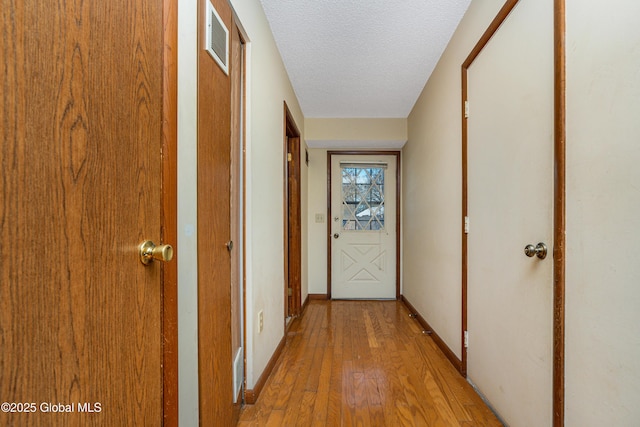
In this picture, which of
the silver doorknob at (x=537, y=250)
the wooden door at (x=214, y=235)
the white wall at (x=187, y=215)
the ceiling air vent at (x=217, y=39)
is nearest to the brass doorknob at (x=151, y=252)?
the white wall at (x=187, y=215)

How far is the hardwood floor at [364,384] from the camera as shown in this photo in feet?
5.06

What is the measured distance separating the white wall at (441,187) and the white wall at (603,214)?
2.54ft

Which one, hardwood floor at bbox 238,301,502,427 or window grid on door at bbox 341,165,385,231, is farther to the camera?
window grid on door at bbox 341,165,385,231

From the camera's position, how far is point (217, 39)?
1213mm

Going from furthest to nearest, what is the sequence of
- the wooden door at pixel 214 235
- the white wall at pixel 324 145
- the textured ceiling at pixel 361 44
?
1. the white wall at pixel 324 145
2. the textured ceiling at pixel 361 44
3. the wooden door at pixel 214 235

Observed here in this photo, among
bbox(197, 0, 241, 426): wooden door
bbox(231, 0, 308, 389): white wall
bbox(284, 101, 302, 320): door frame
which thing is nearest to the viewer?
bbox(197, 0, 241, 426): wooden door

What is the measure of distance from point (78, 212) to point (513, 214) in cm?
158

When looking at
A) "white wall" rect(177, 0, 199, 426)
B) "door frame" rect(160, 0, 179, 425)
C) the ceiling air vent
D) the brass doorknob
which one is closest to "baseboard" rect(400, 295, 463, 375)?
"white wall" rect(177, 0, 199, 426)

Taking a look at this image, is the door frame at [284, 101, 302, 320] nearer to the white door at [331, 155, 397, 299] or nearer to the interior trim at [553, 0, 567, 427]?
the white door at [331, 155, 397, 299]

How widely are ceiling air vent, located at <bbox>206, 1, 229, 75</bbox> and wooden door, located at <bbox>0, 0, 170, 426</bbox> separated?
344mm

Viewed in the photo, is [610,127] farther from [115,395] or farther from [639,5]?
[115,395]

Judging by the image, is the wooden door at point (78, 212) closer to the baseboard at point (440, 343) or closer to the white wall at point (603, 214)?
the white wall at point (603, 214)

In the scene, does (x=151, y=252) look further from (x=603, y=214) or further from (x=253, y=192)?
(x=603, y=214)

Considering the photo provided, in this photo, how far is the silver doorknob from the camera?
114 centimetres
